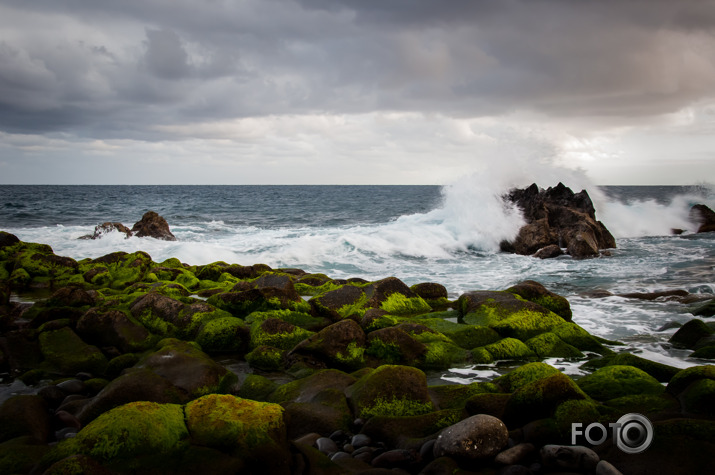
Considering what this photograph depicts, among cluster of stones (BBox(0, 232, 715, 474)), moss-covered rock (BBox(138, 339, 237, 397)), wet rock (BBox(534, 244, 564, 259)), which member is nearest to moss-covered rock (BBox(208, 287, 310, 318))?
cluster of stones (BBox(0, 232, 715, 474))

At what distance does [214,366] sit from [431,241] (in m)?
16.7

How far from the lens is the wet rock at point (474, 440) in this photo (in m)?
3.42

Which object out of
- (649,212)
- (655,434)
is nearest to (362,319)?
(655,434)

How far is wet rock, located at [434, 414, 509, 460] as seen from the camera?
342 cm

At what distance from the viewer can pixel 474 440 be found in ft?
11.3

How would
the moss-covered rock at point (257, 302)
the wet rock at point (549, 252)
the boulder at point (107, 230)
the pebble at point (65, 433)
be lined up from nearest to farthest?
the pebble at point (65, 433) < the moss-covered rock at point (257, 302) < the wet rock at point (549, 252) < the boulder at point (107, 230)

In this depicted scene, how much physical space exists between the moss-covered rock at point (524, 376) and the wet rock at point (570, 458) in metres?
1.60

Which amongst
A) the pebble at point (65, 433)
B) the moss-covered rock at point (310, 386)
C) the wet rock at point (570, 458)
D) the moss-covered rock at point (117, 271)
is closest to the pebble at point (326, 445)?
the moss-covered rock at point (310, 386)

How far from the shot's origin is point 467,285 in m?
13.1

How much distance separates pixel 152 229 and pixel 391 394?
65.9 ft

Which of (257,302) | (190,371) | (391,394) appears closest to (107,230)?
(257,302)

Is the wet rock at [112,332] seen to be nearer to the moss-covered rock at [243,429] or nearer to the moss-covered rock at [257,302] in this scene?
the moss-covered rock at [257,302]

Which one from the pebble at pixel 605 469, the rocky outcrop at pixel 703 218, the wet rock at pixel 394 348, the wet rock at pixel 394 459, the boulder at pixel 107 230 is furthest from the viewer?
the rocky outcrop at pixel 703 218

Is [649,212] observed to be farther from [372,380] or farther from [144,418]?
[144,418]
